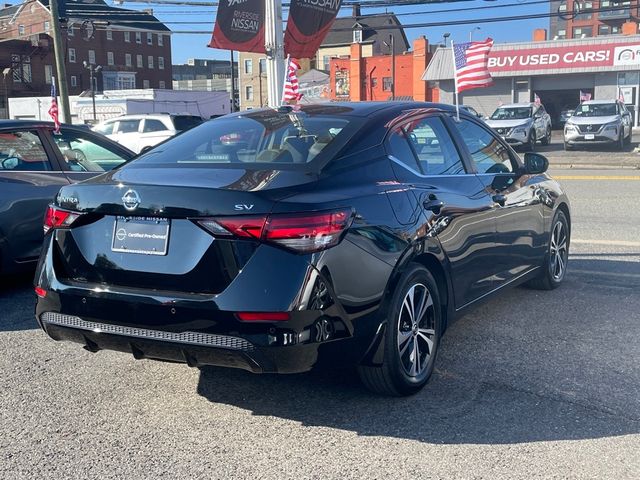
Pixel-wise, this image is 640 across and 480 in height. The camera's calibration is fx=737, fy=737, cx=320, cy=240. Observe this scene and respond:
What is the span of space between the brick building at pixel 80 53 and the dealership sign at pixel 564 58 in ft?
122

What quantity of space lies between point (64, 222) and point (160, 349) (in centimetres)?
88

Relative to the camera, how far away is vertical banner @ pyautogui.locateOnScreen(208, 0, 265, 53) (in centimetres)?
1027

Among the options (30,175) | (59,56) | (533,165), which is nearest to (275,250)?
(533,165)

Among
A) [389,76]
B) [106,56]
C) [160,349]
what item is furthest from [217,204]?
[106,56]

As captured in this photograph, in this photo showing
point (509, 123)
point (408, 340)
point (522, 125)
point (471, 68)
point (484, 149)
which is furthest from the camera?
point (509, 123)

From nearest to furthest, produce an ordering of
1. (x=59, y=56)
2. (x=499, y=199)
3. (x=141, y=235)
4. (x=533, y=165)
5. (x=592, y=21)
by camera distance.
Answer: (x=141, y=235) → (x=499, y=199) → (x=533, y=165) → (x=59, y=56) → (x=592, y=21)

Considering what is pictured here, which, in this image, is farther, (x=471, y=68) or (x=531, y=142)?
(x=531, y=142)

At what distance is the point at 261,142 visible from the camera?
432 cm

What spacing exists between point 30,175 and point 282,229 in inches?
158

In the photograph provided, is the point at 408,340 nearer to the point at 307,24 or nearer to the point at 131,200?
the point at 131,200

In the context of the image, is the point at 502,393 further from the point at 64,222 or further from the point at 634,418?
the point at 64,222

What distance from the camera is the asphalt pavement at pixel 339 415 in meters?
3.35

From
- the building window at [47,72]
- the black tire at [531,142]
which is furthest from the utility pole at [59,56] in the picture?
the building window at [47,72]

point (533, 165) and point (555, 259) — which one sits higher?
point (533, 165)
